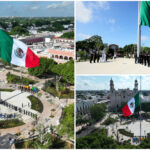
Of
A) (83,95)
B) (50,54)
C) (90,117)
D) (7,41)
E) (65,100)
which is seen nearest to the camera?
(7,41)

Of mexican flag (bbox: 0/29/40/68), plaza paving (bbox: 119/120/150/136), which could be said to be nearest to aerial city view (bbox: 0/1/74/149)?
mexican flag (bbox: 0/29/40/68)

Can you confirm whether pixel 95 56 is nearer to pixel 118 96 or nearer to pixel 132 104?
pixel 132 104

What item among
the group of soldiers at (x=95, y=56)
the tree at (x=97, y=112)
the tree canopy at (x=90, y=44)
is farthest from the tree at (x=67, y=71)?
the group of soldiers at (x=95, y=56)

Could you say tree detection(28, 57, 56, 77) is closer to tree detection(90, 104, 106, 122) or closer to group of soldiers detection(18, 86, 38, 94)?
group of soldiers detection(18, 86, 38, 94)

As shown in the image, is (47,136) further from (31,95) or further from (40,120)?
(31,95)

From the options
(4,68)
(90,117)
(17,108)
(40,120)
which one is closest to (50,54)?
(4,68)

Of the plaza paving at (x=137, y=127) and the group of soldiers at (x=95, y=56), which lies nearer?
the group of soldiers at (x=95, y=56)

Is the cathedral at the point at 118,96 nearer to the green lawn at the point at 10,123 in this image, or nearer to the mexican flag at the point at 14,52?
the mexican flag at the point at 14,52
